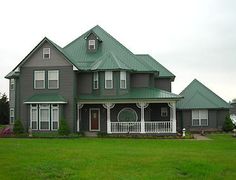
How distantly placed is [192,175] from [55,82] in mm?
23995

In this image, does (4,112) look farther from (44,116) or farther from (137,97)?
(137,97)

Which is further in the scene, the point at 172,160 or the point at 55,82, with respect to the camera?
A: the point at 55,82

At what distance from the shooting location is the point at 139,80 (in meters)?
38.1

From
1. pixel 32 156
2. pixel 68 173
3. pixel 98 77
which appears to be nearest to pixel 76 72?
pixel 98 77

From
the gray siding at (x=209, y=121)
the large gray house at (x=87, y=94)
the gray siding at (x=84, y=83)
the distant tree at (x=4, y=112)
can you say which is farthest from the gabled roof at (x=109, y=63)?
the distant tree at (x=4, y=112)

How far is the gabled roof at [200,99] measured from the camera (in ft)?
138

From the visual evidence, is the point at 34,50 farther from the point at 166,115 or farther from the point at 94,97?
the point at 166,115

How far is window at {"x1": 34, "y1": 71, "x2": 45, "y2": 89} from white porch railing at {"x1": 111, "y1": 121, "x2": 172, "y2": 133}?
7.07m

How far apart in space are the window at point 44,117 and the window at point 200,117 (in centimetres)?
1530

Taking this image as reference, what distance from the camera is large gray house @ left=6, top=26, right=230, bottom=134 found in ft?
115

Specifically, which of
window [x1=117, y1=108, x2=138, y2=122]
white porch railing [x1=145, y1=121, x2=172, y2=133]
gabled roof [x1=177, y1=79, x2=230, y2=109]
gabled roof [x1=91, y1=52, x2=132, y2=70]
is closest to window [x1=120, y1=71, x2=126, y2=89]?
gabled roof [x1=91, y1=52, x2=132, y2=70]

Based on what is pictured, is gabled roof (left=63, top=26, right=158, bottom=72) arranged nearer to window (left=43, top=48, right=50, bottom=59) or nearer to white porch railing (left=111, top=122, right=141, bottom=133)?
window (left=43, top=48, right=50, bottom=59)

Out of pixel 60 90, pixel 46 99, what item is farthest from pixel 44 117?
pixel 60 90

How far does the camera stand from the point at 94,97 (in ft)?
118
